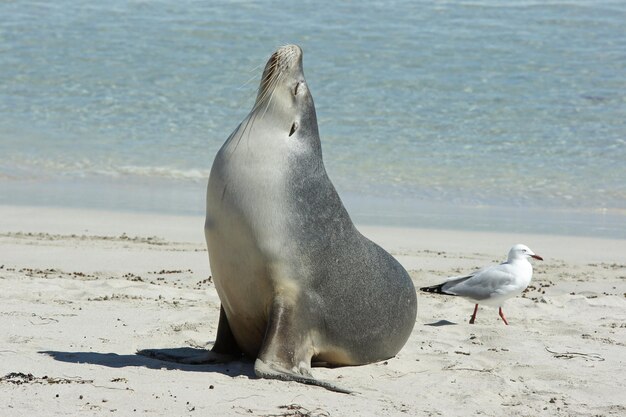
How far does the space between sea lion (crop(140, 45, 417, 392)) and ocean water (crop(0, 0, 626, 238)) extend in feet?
19.0

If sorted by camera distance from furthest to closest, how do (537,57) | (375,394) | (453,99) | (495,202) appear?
1. (537,57)
2. (453,99)
3. (495,202)
4. (375,394)

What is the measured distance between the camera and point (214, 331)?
6.24 meters

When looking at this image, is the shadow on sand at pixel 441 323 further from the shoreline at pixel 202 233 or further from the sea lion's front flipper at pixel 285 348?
the shoreline at pixel 202 233

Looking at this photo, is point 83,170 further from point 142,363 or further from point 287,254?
point 287,254

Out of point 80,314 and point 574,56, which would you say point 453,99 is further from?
point 80,314

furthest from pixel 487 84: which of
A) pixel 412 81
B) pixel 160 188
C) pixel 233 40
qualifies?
pixel 160 188

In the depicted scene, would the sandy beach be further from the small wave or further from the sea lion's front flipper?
the small wave

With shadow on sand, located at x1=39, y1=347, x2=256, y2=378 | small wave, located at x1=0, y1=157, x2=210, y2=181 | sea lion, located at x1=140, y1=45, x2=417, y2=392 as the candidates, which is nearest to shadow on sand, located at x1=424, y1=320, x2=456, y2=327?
sea lion, located at x1=140, y1=45, x2=417, y2=392

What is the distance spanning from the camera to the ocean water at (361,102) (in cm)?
1323

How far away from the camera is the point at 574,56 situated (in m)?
24.4

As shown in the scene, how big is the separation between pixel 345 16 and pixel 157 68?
7406 millimetres

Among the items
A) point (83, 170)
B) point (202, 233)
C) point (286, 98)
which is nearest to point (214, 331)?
point (286, 98)

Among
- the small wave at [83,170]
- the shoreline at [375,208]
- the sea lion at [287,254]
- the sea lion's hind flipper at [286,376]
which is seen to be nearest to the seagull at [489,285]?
the sea lion at [287,254]

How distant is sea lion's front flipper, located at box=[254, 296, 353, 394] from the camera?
4.73 metres
